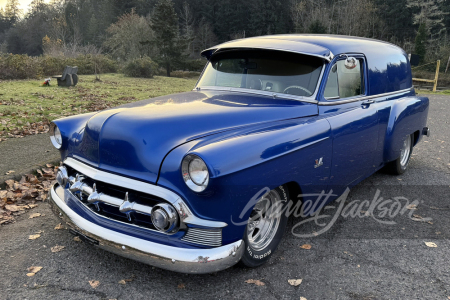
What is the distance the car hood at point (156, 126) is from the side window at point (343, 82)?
0.35 meters

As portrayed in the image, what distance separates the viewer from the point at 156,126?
8.93 ft

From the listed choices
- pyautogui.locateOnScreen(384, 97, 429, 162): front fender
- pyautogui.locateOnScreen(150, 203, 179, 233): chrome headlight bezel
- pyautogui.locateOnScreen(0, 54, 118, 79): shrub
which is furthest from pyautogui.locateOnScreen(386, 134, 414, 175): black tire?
pyautogui.locateOnScreen(0, 54, 118, 79): shrub

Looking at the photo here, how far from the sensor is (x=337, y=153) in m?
3.38

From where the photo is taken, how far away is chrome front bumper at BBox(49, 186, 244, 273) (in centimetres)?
229

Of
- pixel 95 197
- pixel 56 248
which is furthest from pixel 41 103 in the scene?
pixel 95 197

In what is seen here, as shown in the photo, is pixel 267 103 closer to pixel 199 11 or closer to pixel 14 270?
pixel 14 270

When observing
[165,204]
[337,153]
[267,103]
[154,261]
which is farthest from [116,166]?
[337,153]

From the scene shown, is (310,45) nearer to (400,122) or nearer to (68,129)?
(400,122)

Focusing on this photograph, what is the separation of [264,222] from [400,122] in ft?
8.29

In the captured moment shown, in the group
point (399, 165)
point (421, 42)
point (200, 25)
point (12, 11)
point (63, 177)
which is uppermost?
point (12, 11)

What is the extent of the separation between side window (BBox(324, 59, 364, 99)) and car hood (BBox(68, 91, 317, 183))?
351mm

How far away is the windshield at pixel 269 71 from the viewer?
3.52 meters

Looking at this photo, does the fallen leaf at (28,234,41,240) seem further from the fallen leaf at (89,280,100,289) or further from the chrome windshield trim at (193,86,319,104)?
the chrome windshield trim at (193,86,319,104)

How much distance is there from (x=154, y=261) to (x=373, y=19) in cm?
4916
